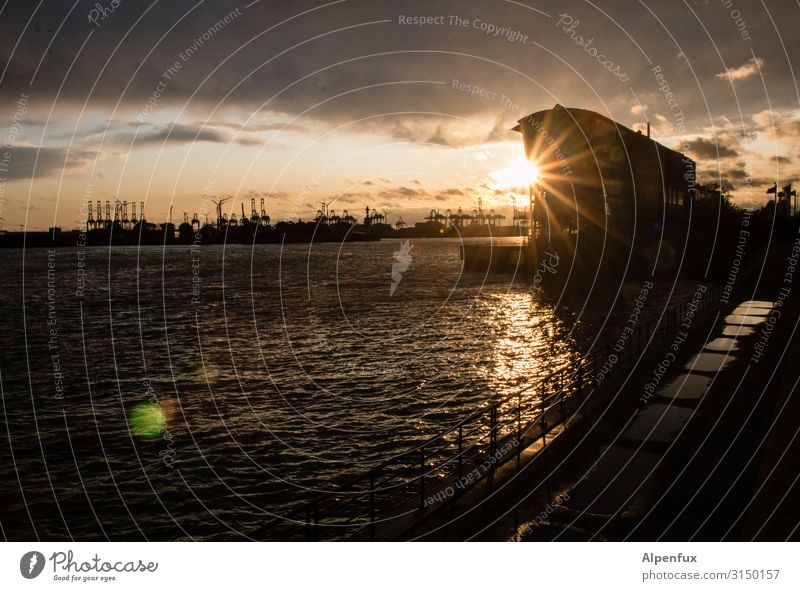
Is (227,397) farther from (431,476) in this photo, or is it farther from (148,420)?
(431,476)

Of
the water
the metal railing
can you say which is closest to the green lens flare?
the water

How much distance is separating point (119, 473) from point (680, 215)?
71.2 meters

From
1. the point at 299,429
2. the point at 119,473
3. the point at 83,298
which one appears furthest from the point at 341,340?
the point at 83,298

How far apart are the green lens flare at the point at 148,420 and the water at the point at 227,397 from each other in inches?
9.8

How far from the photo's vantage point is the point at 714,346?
72.9 feet

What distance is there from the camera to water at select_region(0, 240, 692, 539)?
15.9 meters

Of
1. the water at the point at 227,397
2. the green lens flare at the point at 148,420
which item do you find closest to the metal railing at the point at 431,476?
the water at the point at 227,397

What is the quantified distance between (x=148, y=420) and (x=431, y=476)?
40.2 feet

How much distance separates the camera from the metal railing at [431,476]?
8.63 m

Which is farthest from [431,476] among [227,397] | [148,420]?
[227,397]

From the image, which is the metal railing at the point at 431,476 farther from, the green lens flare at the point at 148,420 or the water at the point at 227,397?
the green lens flare at the point at 148,420

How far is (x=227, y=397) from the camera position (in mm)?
26219

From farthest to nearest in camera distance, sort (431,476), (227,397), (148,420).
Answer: (227,397)
(148,420)
(431,476)

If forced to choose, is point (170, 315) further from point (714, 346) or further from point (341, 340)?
point (714, 346)
